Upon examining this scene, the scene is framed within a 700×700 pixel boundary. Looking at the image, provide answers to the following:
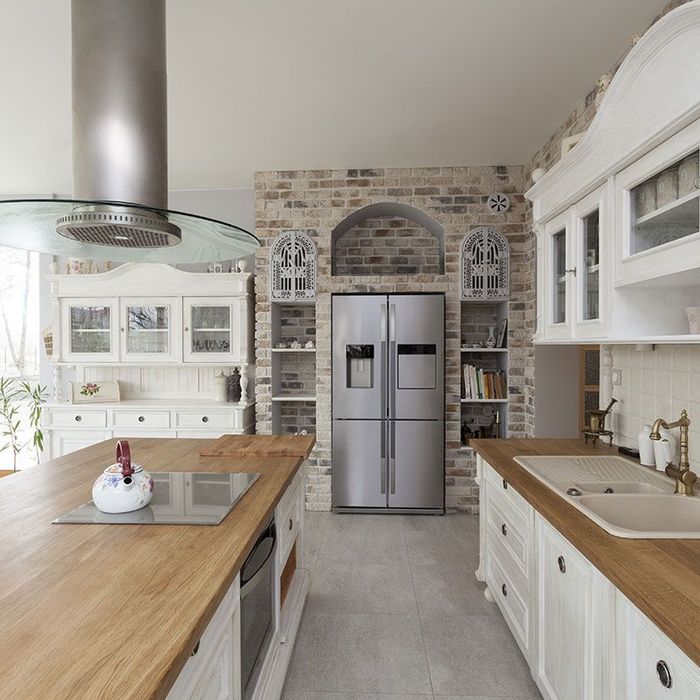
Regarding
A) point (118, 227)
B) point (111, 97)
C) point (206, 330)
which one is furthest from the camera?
point (206, 330)

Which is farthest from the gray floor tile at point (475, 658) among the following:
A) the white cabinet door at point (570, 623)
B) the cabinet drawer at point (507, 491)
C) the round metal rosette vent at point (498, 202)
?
the round metal rosette vent at point (498, 202)

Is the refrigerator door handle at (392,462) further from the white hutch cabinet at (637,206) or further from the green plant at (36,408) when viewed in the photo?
the green plant at (36,408)

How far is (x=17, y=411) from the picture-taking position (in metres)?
4.63

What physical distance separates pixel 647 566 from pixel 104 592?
4.16ft

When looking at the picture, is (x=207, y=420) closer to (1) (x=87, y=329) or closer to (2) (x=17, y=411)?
(1) (x=87, y=329)

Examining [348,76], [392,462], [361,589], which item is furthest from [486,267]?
[361,589]

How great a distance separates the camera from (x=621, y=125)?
1656 millimetres

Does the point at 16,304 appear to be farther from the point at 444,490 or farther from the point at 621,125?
the point at 621,125

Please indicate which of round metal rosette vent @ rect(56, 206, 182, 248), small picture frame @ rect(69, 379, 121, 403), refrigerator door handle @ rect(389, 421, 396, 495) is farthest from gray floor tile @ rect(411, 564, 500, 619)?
small picture frame @ rect(69, 379, 121, 403)

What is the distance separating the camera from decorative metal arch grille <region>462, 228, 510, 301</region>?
12.7 feet

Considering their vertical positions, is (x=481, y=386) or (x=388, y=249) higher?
(x=388, y=249)

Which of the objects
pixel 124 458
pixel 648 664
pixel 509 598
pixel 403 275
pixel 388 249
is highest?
pixel 388 249

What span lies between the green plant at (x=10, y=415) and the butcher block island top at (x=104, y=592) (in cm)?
338

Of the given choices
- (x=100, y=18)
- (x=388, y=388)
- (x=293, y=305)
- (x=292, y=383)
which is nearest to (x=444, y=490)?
(x=388, y=388)
